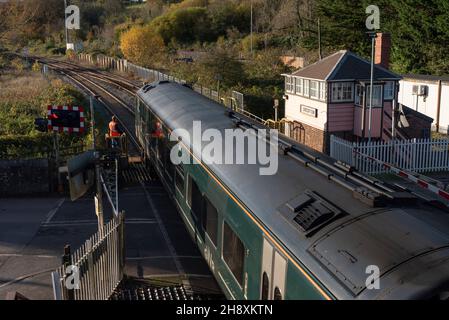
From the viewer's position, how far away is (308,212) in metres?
5.30

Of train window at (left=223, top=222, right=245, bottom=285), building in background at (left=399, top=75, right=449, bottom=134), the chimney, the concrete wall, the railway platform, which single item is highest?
the chimney

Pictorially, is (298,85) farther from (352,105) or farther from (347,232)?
(347,232)

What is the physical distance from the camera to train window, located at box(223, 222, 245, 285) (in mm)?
6578

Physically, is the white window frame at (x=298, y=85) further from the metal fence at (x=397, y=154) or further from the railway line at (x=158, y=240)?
the railway line at (x=158, y=240)

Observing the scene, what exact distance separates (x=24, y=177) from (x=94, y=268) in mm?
8545

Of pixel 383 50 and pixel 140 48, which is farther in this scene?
pixel 140 48

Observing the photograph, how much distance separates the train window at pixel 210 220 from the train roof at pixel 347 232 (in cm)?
91

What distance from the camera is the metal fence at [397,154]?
16391 mm

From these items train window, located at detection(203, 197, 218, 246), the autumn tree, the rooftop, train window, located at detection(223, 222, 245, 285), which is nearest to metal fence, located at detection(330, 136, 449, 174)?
the rooftop

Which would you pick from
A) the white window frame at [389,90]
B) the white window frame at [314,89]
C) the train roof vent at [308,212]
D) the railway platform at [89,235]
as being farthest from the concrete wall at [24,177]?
the white window frame at [389,90]

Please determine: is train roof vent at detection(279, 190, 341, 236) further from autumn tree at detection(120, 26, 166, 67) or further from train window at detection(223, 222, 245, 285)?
autumn tree at detection(120, 26, 166, 67)

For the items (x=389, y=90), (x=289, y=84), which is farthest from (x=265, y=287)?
(x=289, y=84)

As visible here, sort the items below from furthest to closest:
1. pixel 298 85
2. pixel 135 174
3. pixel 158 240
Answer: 1. pixel 298 85
2. pixel 135 174
3. pixel 158 240

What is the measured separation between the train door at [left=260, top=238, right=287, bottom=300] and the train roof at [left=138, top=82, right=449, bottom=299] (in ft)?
0.64
